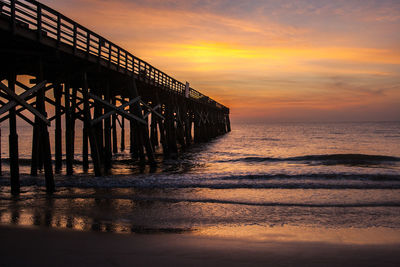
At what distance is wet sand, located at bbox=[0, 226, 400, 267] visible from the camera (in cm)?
400

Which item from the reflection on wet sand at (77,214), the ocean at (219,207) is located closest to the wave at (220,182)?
the ocean at (219,207)

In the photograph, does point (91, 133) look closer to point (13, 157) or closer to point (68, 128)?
point (68, 128)

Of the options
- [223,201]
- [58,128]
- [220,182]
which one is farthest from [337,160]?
[58,128]

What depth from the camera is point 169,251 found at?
4.34 m

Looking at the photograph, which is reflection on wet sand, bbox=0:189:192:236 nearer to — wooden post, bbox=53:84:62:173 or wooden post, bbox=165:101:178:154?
wooden post, bbox=53:84:62:173

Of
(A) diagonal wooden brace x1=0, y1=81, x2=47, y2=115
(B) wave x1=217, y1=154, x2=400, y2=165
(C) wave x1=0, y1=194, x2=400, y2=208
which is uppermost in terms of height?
(A) diagonal wooden brace x1=0, y1=81, x2=47, y2=115

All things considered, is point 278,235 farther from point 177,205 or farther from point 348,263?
point 177,205

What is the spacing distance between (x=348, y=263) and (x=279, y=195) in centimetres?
453

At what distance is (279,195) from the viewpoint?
8.55 m

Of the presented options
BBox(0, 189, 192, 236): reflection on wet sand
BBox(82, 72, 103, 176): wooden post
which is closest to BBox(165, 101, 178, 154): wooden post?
BBox(82, 72, 103, 176): wooden post

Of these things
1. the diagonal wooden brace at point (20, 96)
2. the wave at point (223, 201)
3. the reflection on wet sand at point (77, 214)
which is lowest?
the wave at point (223, 201)

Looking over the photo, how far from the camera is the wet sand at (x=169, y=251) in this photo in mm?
3998

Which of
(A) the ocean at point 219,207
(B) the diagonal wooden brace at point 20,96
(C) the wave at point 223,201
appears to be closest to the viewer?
(A) the ocean at point 219,207

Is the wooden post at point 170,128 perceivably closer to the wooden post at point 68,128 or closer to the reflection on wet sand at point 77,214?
the wooden post at point 68,128
